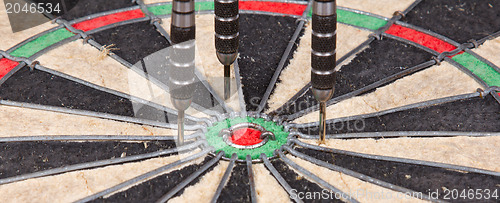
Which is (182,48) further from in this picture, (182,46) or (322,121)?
(322,121)

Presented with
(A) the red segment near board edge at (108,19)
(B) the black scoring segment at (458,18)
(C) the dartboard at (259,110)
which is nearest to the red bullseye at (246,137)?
(C) the dartboard at (259,110)

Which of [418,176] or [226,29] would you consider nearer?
[418,176]

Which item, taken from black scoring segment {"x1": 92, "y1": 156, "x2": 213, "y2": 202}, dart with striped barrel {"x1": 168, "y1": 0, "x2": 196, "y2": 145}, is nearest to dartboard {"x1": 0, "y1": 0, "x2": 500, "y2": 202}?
black scoring segment {"x1": 92, "y1": 156, "x2": 213, "y2": 202}

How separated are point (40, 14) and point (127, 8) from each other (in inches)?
27.6

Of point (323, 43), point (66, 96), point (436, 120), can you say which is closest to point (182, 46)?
point (323, 43)

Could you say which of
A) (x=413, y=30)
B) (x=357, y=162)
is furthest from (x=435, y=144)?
(x=413, y=30)

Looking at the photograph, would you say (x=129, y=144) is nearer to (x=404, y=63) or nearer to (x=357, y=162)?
(x=357, y=162)

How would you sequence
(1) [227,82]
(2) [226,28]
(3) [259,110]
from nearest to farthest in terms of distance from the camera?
(2) [226,28]
(3) [259,110]
(1) [227,82]

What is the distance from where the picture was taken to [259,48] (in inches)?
203

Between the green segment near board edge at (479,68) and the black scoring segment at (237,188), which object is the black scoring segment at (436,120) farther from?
the black scoring segment at (237,188)

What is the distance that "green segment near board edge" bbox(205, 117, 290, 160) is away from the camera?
4.09m

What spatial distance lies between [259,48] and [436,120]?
1430mm

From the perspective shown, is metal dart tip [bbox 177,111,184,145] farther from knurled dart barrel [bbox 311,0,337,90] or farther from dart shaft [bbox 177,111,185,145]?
knurled dart barrel [bbox 311,0,337,90]

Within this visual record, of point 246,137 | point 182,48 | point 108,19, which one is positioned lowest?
point 246,137
